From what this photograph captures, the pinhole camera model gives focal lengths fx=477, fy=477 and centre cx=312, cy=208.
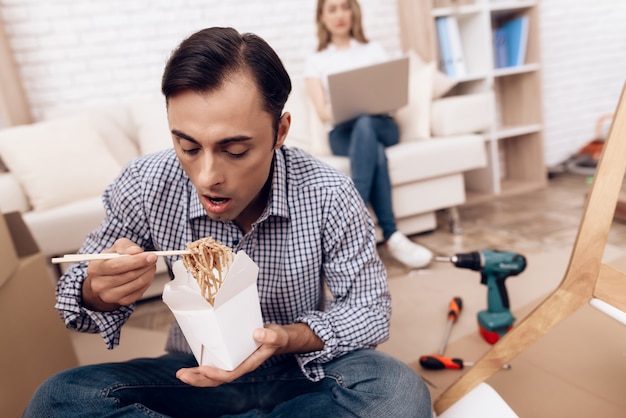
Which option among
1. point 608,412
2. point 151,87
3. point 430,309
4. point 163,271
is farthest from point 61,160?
point 608,412

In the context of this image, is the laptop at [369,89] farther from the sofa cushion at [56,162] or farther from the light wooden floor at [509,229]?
the sofa cushion at [56,162]

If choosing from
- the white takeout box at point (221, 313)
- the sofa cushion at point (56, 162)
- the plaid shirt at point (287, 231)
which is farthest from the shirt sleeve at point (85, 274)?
the sofa cushion at point (56, 162)

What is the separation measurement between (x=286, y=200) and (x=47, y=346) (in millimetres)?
817

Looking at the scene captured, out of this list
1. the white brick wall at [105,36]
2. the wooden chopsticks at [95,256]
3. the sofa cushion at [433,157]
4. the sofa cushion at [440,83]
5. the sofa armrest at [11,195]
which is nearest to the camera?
the wooden chopsticks at [95,256]

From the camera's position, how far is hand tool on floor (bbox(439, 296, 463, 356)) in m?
1.46

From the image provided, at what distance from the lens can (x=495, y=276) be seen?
1.46 metres

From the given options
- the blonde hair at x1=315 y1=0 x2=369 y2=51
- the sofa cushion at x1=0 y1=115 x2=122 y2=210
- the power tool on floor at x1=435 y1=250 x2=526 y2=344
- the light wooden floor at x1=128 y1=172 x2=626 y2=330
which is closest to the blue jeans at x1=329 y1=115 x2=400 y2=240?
the light wooden floor at x1=128 y1=172 x2=626 y2=330

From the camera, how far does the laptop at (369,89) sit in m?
2.06

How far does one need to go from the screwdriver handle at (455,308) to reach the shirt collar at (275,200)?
883mm

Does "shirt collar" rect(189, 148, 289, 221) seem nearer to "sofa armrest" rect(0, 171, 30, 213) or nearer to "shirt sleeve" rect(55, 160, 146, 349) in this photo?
"shirt sleeve" rect(55, 160, 146, 349)

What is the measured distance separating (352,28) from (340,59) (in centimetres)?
18

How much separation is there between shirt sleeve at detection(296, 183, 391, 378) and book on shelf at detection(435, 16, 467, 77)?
2229 mm

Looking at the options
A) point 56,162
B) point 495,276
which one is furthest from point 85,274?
point 56,162

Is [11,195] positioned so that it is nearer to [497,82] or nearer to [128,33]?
[128,33]
